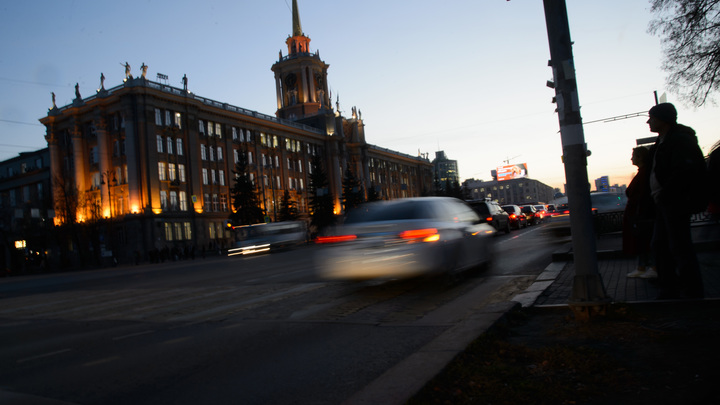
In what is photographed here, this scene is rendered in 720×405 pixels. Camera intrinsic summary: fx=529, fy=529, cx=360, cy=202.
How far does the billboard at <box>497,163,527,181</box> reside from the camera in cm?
11612

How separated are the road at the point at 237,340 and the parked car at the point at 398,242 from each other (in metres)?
0.41

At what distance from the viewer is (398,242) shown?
8953mm

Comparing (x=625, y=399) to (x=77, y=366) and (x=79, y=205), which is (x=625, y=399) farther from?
(x=79, y=205)

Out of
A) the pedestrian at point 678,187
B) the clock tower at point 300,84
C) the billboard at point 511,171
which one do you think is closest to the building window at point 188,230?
the clock tower at point 300,84

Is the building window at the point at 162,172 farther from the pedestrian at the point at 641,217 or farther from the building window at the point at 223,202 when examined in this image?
the pedestrian at the point at 641,217

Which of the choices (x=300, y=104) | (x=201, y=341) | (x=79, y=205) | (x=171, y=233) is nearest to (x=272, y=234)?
(x=171, y=233)

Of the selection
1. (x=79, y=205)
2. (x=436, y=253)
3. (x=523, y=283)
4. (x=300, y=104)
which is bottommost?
(x=523, y=283)

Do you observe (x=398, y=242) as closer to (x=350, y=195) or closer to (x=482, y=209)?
(x=482, y=209)

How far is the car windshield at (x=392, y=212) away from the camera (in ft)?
31.4

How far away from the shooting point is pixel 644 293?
633 centimetres

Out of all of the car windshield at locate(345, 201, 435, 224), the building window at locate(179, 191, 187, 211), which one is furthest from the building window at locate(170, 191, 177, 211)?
the car windshield at locate(345, 201, 435, 224)

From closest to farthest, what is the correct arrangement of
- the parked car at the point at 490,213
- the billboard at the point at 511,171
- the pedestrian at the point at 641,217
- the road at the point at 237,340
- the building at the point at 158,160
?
the road at the point at 237,340 < the pedestrian at the point at 641,217 < the parked car at the point at 490,213 < the building at the point at 158,160 < the billboard at the point at 511,171

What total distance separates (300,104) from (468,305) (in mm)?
96297

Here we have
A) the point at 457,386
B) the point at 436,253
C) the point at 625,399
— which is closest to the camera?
the point at 625,399
